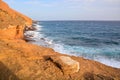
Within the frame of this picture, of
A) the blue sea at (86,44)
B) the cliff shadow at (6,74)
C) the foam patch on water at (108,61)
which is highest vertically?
the cliff shadow at (6,74)

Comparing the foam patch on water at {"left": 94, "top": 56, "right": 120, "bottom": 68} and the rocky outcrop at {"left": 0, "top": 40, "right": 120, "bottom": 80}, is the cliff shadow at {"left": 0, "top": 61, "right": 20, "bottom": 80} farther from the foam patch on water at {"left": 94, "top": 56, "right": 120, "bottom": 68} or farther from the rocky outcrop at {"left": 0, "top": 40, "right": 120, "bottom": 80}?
the foam patch on water at {"left": 94, "top": 56, "right": 120, "bottom": 68}

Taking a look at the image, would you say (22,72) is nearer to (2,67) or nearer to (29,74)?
(29,74)

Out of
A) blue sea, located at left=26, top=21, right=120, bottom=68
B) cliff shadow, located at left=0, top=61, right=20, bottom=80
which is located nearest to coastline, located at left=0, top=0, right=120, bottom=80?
cliff shadow, located at left=0, top=61, right=20, bottom=80

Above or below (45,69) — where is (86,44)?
below

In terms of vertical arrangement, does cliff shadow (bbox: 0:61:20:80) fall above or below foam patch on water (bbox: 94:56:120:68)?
above

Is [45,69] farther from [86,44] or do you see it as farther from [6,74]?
[86,44]

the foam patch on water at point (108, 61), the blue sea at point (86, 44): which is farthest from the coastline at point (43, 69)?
the blue sea at point (86, 44)

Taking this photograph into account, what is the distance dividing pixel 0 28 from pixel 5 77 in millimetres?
10150

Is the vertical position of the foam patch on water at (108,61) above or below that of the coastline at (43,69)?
below

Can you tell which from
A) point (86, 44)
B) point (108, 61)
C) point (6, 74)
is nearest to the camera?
point (6, 74)

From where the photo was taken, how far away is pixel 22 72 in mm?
8797

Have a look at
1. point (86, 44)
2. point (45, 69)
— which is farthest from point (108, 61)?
point (86, 44)

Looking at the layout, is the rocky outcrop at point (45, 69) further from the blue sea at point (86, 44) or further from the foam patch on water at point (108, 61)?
the blue sea at point (86, 44)

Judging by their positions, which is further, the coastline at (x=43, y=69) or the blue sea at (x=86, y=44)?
the blue sea at (x=86, y=44)
